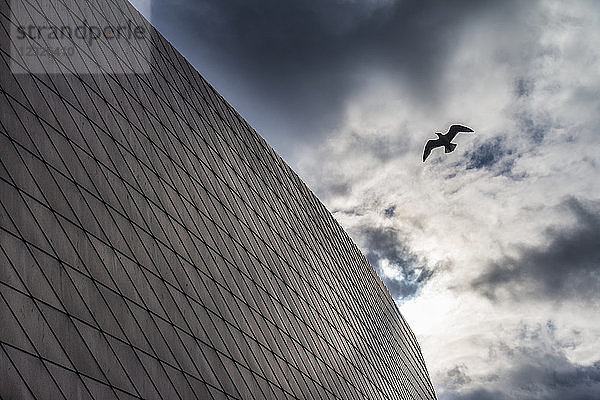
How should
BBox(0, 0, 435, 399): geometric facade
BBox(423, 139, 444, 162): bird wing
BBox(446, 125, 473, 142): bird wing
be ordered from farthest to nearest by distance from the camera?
BBox(423, 139, 444, 162): bird wing < BBox(446, 125, 473, 142): bird wing < BBox(0, 0, 435, 399): geometric facade

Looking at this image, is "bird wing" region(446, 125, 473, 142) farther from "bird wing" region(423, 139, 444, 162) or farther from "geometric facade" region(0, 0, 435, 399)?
"geometric facade" region(0, 0, 435, 399)

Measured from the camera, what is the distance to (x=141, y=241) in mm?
25312

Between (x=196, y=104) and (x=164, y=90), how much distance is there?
13.1ft

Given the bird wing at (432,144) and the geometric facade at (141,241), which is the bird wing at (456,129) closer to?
the bird wing at (432,144)

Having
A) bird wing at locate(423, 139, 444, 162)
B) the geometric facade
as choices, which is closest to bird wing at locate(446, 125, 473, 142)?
bird wing at locate(423, 139, 444, 162)

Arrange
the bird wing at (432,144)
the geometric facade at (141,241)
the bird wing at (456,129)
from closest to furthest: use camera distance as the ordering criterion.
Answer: the geometric facade at (141,241)
the bird wing at (456,129)
the bird wing at (432,144)

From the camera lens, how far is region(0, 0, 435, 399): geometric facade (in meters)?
18.5

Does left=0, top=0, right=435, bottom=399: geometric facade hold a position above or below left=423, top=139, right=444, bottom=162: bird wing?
below

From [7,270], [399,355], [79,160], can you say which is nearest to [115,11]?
[79,160]

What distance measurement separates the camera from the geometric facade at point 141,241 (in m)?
18.5

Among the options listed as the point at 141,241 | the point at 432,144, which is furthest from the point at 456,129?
the point at 141,241

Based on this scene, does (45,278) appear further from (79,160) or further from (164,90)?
(164,90)

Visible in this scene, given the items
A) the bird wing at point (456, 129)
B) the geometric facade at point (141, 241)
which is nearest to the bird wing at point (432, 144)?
the bird wing at point (456, 129)

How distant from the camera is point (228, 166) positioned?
4016 centimetres
